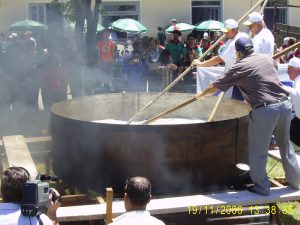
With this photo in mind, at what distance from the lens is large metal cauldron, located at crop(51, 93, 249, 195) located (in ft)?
16.7

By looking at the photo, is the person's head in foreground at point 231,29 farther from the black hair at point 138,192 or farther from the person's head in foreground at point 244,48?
the black hair at point 138,192

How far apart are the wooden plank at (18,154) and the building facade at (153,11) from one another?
39.0ft

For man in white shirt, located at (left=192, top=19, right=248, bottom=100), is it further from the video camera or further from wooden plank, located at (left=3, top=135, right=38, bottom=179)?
the video camera

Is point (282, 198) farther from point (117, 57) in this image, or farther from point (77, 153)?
point (117, 57)

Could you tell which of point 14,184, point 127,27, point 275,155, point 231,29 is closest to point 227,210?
point 275,155

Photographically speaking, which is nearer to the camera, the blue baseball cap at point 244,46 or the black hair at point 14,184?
the black hair at point 14,184

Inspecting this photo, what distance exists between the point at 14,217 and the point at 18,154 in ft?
10.4

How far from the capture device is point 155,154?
5105 mm

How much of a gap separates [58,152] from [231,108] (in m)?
2.29

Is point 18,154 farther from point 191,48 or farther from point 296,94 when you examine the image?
point 191,48

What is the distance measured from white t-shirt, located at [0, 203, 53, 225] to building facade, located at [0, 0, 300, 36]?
50.8 ft

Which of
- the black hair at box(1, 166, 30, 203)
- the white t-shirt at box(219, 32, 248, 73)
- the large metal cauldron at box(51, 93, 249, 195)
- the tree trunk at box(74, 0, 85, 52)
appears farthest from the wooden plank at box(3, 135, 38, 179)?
the tree trunk at box(74, 0, 85, 52)

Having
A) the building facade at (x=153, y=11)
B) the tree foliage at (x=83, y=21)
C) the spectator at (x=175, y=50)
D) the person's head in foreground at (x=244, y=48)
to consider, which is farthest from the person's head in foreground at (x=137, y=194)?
the building facade at (x=153, y=11)

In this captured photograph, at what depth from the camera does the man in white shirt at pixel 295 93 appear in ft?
18.3
